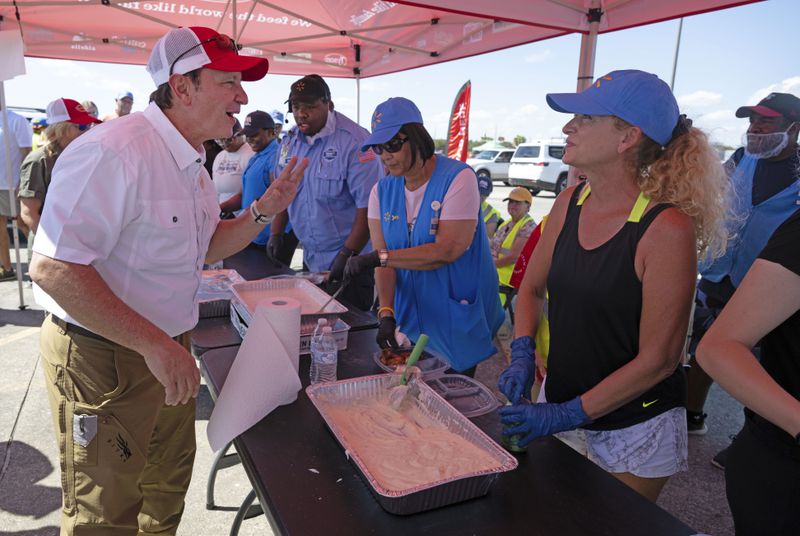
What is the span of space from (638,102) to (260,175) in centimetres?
312

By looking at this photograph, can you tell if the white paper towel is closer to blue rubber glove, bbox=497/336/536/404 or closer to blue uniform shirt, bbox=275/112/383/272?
blue rubber glove, bbox=497/336/536/404

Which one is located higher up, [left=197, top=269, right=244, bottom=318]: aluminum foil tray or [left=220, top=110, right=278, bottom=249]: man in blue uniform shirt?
[left=220, top=110, right=278, bottom=249]: man in blue uniform shirt

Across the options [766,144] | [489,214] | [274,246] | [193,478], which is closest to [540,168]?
[489,214]

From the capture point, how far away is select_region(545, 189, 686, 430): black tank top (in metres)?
→ 1.38

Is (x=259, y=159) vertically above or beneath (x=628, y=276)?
above

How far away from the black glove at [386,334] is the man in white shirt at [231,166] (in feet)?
9.66

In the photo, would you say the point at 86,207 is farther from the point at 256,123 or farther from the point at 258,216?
the point at 256,123

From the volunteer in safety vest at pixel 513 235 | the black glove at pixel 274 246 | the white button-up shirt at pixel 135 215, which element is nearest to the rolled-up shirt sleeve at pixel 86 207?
the white button-up shirt at pixel 135 215

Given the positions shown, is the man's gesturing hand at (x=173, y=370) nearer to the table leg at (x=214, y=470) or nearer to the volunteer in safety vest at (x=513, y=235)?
the table leg at (x=214, y=470)

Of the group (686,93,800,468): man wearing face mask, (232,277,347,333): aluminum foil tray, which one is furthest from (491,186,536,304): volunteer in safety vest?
(232,277,347,333): aluminum foil tray

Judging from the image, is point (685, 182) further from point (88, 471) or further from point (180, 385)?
point (88, 471)

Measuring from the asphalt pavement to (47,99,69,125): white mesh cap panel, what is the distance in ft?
6.10

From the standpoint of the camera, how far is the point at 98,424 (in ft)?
4.72

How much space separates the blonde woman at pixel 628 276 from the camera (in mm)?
1334
